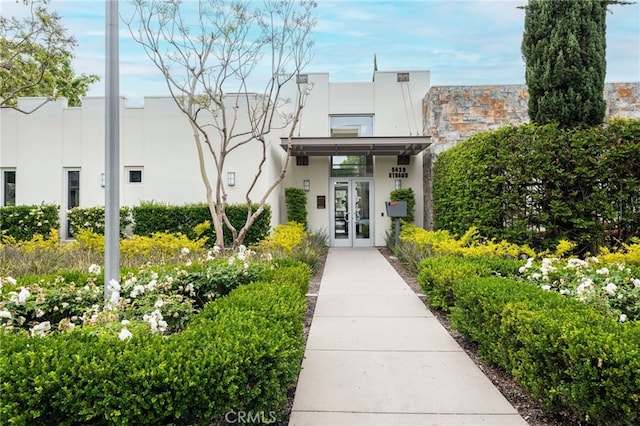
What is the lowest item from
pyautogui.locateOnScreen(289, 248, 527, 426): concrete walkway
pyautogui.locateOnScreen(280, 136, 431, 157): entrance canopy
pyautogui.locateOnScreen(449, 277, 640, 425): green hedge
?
pyautogui.locateOnScreen(289, 248, 527, 426): concrete walkway

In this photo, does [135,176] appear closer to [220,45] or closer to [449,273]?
[220,45]

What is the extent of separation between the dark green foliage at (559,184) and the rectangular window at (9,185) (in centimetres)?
1310

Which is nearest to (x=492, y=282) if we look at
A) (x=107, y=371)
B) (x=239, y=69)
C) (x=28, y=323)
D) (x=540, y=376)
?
(x=540, y=376)

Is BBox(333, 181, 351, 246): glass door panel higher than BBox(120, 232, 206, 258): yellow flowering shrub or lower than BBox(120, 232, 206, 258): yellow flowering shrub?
higher

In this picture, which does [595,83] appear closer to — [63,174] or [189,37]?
[189,37]

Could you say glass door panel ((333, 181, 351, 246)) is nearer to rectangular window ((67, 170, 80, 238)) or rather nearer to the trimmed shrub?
the trimmed shrub

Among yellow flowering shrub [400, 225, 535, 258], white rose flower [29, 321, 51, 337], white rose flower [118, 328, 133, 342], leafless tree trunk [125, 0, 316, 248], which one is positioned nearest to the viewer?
white rose flower [118, 328, 133, 342]

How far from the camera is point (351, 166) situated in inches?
537

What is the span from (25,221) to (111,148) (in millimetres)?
9401

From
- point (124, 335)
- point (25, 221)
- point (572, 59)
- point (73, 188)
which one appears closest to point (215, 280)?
point (124, 335)

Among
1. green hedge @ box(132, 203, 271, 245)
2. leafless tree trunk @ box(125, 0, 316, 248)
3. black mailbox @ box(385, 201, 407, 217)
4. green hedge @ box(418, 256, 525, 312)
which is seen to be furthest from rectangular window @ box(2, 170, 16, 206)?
green hedge @ box(418, 256, 525, 312)

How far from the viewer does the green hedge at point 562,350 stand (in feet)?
6.70

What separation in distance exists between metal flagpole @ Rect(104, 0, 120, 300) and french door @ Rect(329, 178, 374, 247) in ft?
34.2

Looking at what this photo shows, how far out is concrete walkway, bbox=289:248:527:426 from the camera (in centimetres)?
262
